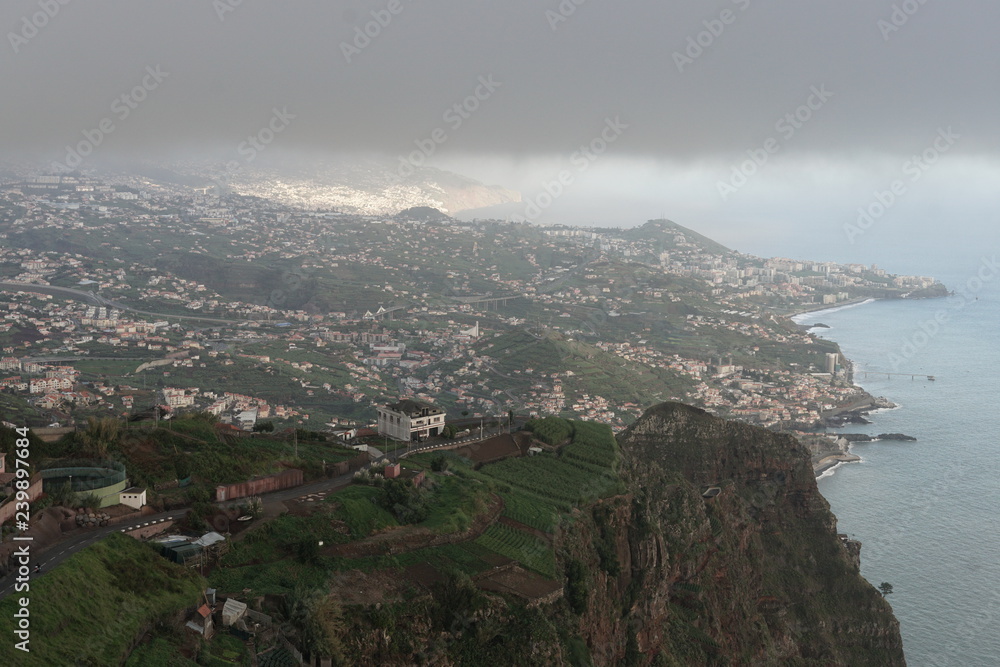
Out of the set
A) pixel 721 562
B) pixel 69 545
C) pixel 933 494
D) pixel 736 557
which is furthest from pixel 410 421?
pixel 933 494

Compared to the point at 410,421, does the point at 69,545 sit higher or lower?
higher

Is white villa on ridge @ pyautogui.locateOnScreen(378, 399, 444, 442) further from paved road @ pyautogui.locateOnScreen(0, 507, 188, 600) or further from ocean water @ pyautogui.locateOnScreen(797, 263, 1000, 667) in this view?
ocean water @ pyautogui.locateOnScreen(797, 263, 1000, 667)

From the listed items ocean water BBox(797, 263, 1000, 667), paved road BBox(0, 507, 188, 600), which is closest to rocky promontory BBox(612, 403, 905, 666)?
ocean water BBox(797, 263, 1000, 667)

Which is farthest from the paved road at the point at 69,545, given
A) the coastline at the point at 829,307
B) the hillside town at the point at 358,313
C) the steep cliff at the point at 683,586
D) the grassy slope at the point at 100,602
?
the coastline at the point at 829,307

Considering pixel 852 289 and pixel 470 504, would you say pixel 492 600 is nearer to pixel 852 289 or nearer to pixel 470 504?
pixel 470 504

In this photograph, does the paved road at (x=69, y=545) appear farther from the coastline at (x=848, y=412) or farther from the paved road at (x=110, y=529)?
the coastline at (x=848, y=412)

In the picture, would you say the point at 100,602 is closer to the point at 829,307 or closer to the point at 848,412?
the point at 848,412
